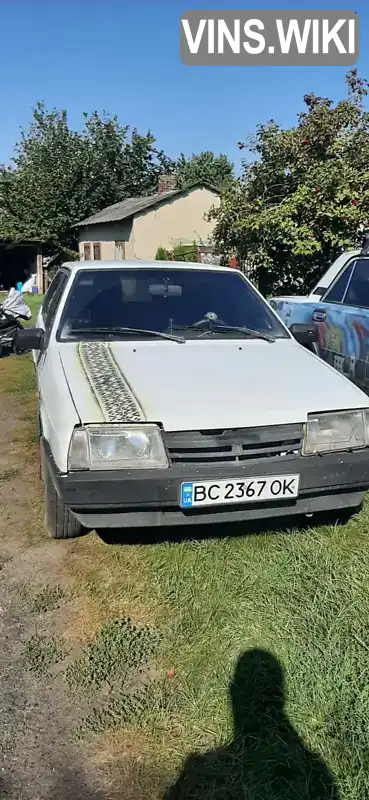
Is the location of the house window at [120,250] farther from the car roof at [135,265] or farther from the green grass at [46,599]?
the green grass at [46,599]

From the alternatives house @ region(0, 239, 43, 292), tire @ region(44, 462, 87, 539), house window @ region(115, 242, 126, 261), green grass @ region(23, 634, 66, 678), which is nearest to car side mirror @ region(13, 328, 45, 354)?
tire @ region(44, 462, 87, 539)

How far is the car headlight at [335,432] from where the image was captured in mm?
3066

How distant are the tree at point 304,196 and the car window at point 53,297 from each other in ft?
20.2

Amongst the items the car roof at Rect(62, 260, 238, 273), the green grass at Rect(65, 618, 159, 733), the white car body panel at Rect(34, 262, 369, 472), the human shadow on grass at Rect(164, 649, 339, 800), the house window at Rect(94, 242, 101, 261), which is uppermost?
the car roof at Rect(62, 260, 238, 273)

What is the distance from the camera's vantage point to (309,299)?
6523 mm

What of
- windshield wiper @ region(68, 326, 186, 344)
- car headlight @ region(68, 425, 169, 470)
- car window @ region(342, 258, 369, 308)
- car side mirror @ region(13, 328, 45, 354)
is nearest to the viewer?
car headlight @ region(68, 425, 169, 470)

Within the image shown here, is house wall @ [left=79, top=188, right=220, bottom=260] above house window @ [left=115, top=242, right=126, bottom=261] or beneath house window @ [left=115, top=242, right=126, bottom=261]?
above

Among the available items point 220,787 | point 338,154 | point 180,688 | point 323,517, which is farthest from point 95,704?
point 338,154

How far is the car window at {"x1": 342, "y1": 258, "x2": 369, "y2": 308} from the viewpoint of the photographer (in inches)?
216

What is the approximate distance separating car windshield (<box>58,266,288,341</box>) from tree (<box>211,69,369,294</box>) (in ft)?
21.6

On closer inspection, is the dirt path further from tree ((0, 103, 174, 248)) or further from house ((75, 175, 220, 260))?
tree ((0, 103, 174, 248))

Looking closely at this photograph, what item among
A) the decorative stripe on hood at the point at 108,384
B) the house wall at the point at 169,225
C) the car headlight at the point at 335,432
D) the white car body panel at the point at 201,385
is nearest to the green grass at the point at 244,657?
the car headlight at the point at 335,432

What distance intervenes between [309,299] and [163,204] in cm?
2173

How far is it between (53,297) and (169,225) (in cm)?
2318
